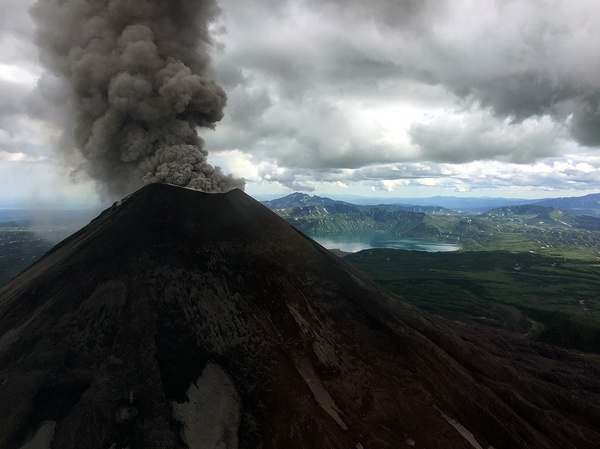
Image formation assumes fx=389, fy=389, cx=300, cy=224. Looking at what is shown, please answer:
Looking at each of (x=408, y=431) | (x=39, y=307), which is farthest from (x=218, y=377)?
(x=39, y=307)

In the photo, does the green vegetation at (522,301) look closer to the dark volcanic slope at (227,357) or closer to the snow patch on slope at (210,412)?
the dark volcanic slope at (227,357)

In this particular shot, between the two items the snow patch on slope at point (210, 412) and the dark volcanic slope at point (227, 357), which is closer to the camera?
the snow patch on slope at point (210, 412)

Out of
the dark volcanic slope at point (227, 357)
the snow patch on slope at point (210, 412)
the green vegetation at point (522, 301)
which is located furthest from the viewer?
the green vegetation at point (522, 301)

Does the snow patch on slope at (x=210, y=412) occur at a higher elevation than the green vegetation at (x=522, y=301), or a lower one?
higher

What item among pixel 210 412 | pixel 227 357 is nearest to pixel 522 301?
pixel 227 357

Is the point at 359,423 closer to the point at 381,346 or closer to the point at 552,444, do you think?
the point at 381,346

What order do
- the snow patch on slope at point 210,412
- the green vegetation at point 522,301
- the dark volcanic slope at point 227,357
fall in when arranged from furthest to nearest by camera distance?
the green vegetation at point 522,301 → the dark volcanic slope at point 227,357 → the snow patch on slope at point 210,412

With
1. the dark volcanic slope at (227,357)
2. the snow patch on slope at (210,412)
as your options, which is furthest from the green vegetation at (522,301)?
the snow patch on slope at (210,412)

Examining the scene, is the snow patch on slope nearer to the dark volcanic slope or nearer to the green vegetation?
the dark volcanic slope

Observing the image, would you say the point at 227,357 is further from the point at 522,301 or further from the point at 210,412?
the point at 522,301
